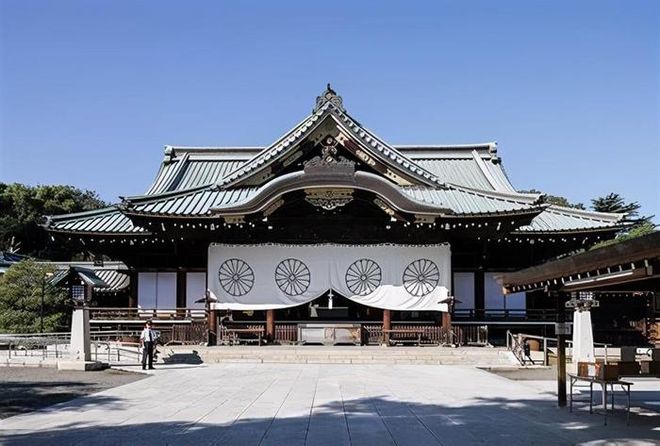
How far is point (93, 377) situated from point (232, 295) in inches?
298

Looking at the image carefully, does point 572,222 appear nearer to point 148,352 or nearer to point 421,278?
point 421,278

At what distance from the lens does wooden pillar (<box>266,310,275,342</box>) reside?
22141mm

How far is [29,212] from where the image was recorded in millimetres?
56656

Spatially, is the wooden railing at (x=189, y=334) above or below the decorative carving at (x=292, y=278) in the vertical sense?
below

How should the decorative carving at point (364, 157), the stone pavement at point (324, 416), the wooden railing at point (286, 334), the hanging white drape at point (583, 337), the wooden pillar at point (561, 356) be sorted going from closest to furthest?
the stone pavement at point (324, 416) < the wooden pillar at point (561, 356) < the hanging white drape at point (583, 337) < the wooden railing at point (286, 334) < the decorative carving at point (364, 157)

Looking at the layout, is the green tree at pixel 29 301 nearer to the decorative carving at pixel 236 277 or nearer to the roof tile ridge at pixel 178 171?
the roof tile ridge at pixel 178 171

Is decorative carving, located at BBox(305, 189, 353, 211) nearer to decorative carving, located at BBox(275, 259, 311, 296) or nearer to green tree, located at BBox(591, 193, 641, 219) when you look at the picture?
decorative carving, located at BBox(275, 259, 311, 296)

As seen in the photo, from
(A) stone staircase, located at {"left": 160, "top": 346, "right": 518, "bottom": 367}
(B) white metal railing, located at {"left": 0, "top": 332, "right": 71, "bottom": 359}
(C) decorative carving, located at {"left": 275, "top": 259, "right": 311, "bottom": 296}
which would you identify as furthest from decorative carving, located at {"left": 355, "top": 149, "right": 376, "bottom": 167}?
(B) white metal railing, located at {"left": 0, "top": 332, "right": 71, "bottom": 359}

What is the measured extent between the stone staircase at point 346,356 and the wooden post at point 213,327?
1.39 metres

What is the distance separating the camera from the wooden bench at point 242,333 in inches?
→ 845

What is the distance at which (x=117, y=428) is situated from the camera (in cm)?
889

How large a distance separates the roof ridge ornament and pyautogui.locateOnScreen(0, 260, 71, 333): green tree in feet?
45.1

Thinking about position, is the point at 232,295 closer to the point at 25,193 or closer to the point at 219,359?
the point at 219,359

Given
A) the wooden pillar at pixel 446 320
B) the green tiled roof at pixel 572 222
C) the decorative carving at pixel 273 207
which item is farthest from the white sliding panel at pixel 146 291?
the green tiled roof at pixel 572 222
